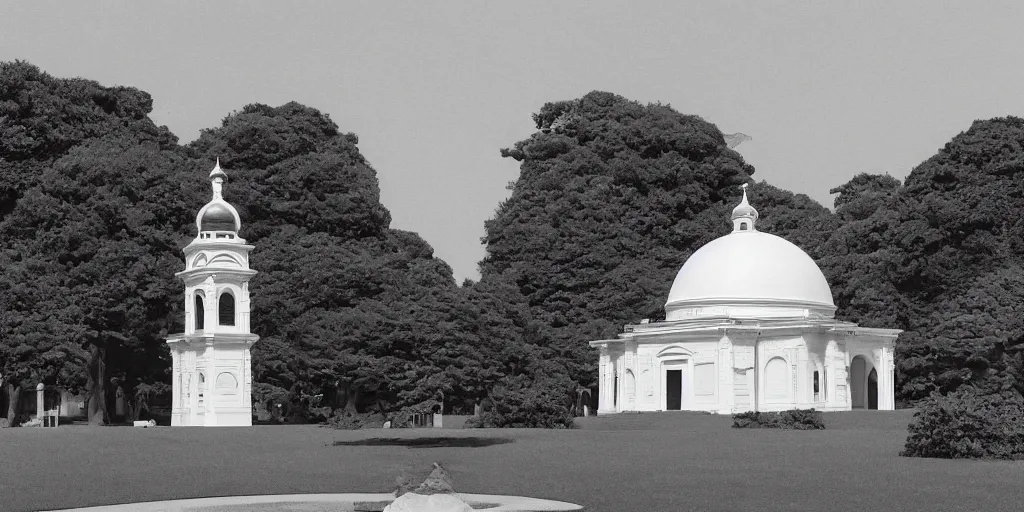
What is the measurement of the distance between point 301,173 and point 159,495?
1911 inches

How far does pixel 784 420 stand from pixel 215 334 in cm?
2152

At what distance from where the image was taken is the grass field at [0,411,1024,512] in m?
26.5

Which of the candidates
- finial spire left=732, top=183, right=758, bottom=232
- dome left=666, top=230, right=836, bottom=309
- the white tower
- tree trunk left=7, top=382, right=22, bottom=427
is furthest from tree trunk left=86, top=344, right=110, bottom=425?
finial spire left=732, top=183, right=758, bottom=232

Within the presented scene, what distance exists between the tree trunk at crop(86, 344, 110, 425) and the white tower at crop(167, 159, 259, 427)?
30.9 feet

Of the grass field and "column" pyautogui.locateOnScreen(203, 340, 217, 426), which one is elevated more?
"column" pyautogui.locateOnScreen(203, 340, 217, 426)

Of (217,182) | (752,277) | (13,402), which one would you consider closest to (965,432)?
(752,277)

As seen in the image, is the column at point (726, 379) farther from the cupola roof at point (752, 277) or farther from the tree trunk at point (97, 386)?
the tree trunk at point (97, 386)

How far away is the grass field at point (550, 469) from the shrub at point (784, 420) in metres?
2.16

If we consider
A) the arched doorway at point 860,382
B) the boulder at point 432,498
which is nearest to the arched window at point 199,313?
the arched doorway at point 860,382

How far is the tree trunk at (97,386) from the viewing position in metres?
65.7

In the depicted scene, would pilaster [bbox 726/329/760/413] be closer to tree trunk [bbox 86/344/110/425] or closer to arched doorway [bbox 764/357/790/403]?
arched doorway [bbox 764/357/790/403]

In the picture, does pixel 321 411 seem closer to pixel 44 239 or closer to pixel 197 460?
pixel 44 239

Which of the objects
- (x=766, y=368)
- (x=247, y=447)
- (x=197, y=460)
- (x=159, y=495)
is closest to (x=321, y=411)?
(x=766, y=368)

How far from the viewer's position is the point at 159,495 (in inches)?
1069
